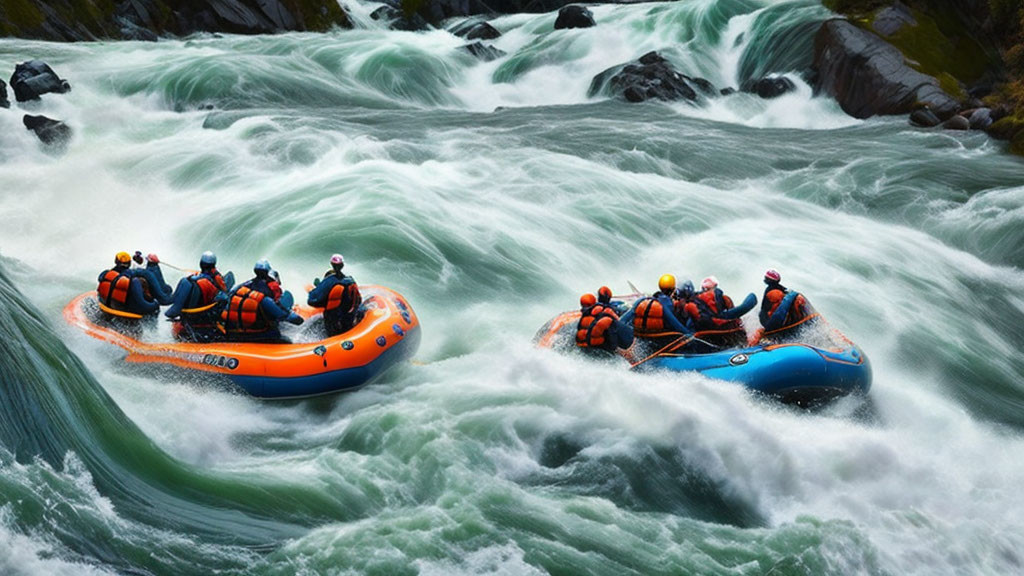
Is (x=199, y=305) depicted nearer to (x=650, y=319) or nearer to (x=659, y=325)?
(x=650, y=319)

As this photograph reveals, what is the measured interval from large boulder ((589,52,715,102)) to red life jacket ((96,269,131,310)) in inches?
746

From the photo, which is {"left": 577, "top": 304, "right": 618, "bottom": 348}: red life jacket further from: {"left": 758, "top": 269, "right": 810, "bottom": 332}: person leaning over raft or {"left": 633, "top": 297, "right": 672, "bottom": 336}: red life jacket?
{"left": 758, "top": 269, "right": 810, "bottom": 332}: person leaning over raft

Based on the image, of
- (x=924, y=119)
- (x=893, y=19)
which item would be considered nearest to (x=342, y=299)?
(x=924, y=119)

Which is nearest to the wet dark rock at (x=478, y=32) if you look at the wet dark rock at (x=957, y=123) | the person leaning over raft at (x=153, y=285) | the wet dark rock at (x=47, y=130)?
the wet dark rock at (x=957, y=123)

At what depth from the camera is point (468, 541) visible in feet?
27.7

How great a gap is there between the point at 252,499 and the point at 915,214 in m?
15.4

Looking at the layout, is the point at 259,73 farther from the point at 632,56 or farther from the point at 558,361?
the point at 558,361

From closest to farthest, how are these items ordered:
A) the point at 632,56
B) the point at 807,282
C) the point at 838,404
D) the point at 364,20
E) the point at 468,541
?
the point at 468,541 < the point at 838,404 < the point at 807,282 < the point at 632,56 < the point at 364,20

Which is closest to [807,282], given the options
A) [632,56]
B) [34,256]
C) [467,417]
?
[467,417]

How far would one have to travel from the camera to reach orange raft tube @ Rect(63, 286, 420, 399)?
1148 centimetres

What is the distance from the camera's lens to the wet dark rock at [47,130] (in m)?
21.8

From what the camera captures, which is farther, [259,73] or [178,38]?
[178,38]

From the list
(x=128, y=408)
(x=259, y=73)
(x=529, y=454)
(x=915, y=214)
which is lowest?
(x=915, y=214)

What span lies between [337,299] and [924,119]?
17742 mm
